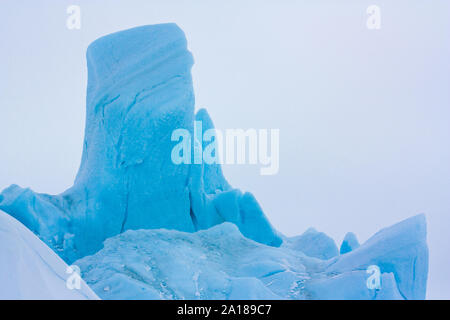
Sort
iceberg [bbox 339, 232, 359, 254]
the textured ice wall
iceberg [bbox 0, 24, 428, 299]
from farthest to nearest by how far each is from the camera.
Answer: iceberg [bbox 339, 232, 359, 254] → the textured ice wall → iceberg [bbox 0, 24, 428, 299]

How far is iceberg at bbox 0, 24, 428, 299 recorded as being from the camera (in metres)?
4.40

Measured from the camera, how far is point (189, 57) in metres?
6.98

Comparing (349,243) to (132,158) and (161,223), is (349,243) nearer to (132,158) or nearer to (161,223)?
(161,223)

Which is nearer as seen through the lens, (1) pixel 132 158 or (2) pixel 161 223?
(1) pixel 132 158

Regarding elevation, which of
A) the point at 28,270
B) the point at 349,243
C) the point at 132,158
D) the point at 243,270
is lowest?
the point at 349,243

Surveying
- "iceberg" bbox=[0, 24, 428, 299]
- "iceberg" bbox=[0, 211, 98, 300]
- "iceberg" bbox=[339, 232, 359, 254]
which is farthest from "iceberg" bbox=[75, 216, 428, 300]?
"iceberg" bbox=[339, 232, 359, 254]

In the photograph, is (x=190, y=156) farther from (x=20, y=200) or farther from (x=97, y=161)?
(x=20, y=200)

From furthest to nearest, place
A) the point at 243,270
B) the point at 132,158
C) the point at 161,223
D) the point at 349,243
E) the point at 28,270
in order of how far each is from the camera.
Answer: the point at 349,243 < the point at 161,223 < the point at 132,158 < the point at 243,270 < the point at 28,270

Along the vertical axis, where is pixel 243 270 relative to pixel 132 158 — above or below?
below

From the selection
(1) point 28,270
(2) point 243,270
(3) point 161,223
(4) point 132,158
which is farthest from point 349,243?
(1) point 28,270

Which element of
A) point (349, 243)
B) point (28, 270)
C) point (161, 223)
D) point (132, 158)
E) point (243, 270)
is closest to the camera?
point (28, 270)

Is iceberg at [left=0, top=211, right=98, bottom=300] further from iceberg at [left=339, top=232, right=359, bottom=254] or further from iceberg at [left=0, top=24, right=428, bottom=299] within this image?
iceberg at [left=339, top=232, right=359, bottom=254]

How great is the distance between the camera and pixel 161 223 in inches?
259

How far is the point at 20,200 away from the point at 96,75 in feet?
7.39
